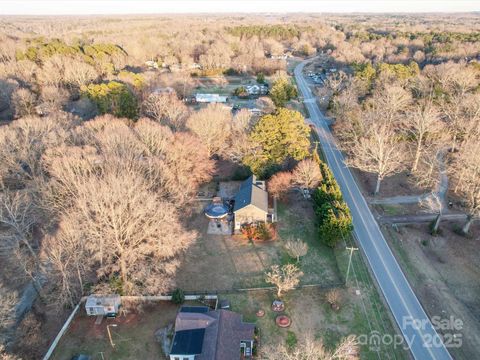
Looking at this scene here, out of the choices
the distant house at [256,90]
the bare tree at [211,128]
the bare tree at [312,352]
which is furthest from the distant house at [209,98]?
the bare tree at [312,352]

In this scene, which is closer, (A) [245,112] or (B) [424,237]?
(B) [424,237]

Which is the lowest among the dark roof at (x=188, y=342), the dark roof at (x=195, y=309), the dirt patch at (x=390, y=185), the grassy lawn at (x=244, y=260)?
the grassy lawn at (x=244, y=260)

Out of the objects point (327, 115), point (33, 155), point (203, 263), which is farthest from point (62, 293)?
point (327, 115)

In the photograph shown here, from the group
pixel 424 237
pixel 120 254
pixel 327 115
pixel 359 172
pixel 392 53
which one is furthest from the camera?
pixel 392 53

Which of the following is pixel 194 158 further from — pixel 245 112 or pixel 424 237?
pixel 424 237

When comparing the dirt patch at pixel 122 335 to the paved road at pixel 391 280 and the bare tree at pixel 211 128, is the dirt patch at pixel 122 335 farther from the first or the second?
the bare tree at pixel 211 128

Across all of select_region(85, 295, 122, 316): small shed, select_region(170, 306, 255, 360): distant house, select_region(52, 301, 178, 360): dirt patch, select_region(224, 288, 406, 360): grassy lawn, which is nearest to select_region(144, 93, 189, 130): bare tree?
select_region(85, 295, 122, 316): small shed

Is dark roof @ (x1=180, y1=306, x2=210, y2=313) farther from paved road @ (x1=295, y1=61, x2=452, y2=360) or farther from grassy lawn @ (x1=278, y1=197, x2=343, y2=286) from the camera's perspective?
paved road @ (x1=295, y1=61, x2=452, y2=360)
